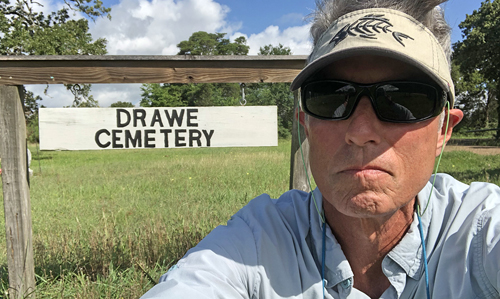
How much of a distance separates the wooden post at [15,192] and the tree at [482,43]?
23.5m

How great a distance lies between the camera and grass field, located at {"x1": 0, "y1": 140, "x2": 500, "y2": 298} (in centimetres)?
289

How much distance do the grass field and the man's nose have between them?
188cm

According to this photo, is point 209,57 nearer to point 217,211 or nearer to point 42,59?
point 42,59

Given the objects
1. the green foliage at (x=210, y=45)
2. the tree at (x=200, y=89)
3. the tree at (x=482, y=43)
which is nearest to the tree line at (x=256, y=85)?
the tree at (x=482, y=43)

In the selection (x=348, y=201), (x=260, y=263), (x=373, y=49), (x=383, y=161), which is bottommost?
(x=260, y=263)

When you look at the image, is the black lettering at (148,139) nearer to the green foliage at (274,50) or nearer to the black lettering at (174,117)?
the black lettering at (174,117)

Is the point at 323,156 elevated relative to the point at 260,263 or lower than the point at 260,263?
elevated

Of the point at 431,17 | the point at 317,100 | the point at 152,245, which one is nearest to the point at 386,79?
the point at 317,100

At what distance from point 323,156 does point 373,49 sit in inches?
14.8

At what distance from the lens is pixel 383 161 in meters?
1.11

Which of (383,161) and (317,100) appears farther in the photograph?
(317,100)

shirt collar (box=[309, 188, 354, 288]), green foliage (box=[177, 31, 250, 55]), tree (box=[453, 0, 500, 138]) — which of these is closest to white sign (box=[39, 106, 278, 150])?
shirt collar (box=[309, 188, 354, 288])

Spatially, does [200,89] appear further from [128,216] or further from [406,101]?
[406,101]

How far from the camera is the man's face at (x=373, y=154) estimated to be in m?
1.11
